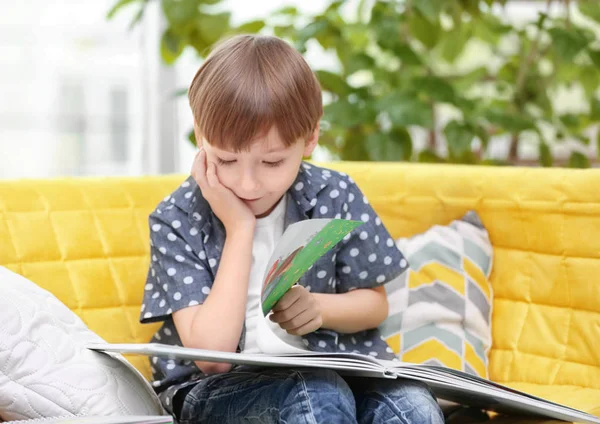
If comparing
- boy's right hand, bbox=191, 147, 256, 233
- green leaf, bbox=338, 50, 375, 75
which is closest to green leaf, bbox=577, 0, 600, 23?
green leaf, bbox=338, 50, 375, 75

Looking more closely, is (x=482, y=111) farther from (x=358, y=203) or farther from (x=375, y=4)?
(x=358, y=203)

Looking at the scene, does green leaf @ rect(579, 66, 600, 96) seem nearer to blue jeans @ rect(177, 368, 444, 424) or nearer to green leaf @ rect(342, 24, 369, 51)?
green leaf @ rect(342, 24, 369, 51)

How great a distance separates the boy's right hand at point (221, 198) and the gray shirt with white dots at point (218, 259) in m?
0.05

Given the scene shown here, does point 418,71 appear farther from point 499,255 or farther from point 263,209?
point 263,209

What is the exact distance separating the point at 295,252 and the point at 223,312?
0.73 feet

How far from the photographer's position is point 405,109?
6.28 feet

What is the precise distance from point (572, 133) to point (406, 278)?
1114 mm

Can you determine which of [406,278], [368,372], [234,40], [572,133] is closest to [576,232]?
[406,278]

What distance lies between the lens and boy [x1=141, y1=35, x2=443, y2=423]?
109 centimetres

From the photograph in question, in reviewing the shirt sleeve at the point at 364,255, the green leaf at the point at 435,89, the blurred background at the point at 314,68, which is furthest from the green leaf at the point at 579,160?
the shirt sleeve at the point at 364,255

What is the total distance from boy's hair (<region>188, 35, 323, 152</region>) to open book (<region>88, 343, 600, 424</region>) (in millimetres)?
320

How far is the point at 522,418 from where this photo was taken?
118 cm

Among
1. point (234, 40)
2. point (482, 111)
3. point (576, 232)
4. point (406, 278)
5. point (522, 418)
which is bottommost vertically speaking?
point (522, 418)

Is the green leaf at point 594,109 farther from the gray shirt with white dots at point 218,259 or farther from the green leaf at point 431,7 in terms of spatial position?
the gray shirt with white dots at point 218,259
